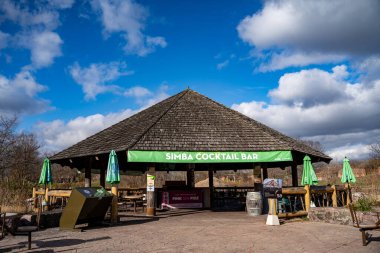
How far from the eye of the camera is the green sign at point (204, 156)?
1376 centimetres

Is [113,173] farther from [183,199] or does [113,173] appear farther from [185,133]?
[183,199]

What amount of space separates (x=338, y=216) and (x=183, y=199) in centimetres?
856

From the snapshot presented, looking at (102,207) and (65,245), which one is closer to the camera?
(65,245)

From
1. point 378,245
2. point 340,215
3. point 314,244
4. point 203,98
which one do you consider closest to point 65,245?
point 314,244

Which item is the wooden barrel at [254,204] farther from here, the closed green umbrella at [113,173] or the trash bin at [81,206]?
the trash bin at [81,206]

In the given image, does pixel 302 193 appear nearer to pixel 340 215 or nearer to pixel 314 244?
pixel 340 215

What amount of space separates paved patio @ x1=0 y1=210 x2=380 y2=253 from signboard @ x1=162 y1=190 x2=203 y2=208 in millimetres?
6347

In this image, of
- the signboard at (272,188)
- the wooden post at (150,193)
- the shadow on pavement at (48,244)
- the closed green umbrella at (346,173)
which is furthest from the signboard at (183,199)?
the shadow on pavement at (48,244)

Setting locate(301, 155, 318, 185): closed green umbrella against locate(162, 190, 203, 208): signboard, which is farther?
locate(162, 190, 203, 208): signboard

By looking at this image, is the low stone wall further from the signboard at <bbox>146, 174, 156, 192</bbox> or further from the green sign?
the signboard at <bbox>146, 174, 156, 192</bbox>

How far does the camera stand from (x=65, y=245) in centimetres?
823

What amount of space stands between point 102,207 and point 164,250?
4.57 meters

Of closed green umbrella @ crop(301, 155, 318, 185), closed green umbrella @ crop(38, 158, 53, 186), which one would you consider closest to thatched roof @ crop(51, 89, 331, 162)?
closed green umbrella @ crop(301, 155, 318, 185)

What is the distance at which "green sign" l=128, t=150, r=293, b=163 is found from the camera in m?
13.8
